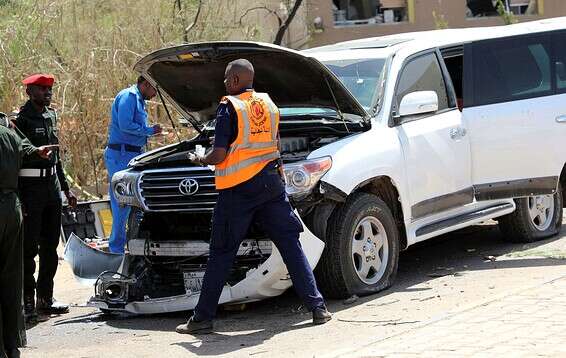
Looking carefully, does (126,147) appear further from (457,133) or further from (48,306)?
(457,133)

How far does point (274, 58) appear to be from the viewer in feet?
27.7

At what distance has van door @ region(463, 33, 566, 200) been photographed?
369 inches

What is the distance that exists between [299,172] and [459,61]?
2.93 m

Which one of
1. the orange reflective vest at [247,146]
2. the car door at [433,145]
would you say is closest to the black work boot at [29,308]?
the orange reflective vest at [247,146]

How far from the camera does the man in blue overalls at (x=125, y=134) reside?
34.3 ft

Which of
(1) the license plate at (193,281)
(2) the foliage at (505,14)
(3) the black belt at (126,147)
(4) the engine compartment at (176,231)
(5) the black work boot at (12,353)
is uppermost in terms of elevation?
(2) the foliage at (505,14)

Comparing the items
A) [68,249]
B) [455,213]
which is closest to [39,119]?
[68,249]

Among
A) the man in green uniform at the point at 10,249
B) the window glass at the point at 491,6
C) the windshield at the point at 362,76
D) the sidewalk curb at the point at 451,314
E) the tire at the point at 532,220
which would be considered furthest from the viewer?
the window glass at the point at 491,6

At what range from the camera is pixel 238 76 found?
24.5ft

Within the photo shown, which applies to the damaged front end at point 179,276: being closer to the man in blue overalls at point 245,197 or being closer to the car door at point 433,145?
the man in blue overalls at point 245,197

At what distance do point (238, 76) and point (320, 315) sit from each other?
1777mm

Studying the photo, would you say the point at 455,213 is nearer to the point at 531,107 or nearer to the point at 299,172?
the point at 531,107

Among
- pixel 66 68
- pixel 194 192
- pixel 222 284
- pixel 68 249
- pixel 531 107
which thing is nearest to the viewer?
pixel 222 284

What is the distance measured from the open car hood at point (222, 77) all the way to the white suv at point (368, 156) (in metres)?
0.02
